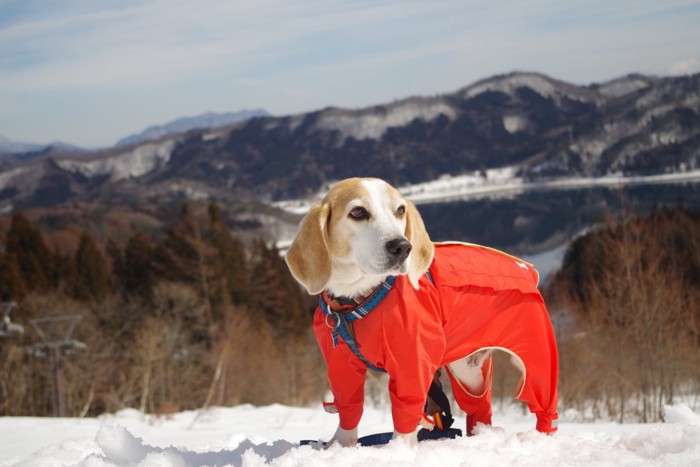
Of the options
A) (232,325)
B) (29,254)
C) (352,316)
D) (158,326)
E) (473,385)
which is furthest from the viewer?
(29,254)

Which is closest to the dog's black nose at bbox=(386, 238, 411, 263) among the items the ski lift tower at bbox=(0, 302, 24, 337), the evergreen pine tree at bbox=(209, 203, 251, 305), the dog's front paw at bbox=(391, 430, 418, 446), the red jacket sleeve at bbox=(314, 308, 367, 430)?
the red jacket sleeve at bbox=(314, 308, 367, 430)

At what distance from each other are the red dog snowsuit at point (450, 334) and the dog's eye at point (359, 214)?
1.57 feet

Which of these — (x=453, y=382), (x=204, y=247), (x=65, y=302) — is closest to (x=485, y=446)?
(x=453, y=382)

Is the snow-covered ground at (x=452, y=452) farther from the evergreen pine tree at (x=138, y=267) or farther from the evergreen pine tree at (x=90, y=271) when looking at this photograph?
the evergreen pine tree at (x=138, y=267)

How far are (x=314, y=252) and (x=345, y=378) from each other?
2.96 feet

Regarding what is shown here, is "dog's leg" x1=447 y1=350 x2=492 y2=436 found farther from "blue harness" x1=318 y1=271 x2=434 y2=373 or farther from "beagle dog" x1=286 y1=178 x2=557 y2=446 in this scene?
"blue harness" x1=318 y1=271 x2=434 y2=373

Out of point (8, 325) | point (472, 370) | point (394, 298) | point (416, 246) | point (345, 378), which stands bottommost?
point (8, 325)

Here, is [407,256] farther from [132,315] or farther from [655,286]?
[132,315]

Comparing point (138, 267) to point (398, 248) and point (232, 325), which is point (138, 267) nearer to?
point (232, 325)

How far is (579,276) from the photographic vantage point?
60.2m

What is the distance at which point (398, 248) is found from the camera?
3.89 meters

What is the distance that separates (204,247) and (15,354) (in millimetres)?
23487

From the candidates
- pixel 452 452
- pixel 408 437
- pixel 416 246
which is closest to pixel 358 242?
pixel 416 246

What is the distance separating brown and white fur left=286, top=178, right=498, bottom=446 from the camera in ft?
13.0
